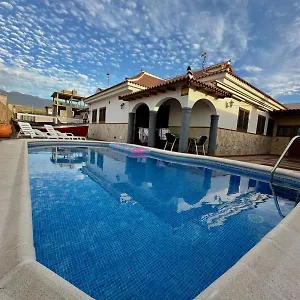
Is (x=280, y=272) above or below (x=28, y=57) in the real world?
below

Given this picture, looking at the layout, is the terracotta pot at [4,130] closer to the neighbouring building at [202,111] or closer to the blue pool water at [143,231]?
the neighbouring building at [202,111]

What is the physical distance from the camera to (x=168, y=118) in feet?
43.2

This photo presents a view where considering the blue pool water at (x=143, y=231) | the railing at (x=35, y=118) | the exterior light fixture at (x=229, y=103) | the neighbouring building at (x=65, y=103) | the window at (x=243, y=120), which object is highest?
the neighbouring building at (x=65, y=103)

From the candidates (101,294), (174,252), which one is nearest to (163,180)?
(174,252)

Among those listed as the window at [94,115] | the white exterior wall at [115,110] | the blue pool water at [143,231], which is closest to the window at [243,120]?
the white exterior wall at [115,110]

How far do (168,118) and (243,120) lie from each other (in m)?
4.97

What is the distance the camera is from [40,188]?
3734 mm

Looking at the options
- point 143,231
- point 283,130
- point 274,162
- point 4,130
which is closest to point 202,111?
point 274,162

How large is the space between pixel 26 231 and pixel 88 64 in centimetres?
2150

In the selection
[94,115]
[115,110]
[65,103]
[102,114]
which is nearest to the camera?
[115,110]

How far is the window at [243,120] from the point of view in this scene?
11438 millimetres

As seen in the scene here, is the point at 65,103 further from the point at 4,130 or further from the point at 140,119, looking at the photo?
the point at 4,130

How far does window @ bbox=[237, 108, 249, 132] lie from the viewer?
11.4 metres

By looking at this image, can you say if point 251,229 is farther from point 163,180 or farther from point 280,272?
point 163,180
